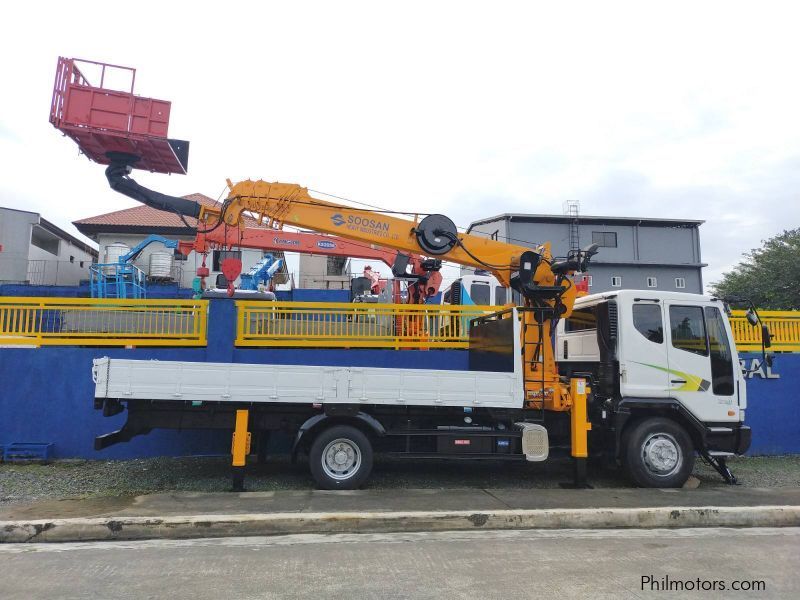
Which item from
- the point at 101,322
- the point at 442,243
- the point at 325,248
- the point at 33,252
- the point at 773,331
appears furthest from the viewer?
the point at 33,252

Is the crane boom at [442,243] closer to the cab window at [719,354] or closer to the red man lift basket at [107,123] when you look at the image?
the cab window at [719,354]

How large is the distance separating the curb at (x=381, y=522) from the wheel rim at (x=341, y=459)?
4.70ft

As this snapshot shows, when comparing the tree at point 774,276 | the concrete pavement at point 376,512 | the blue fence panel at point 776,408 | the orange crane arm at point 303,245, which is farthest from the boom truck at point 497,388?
the tree at point 774,276

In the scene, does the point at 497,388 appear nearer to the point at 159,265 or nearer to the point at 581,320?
the point at 581,320

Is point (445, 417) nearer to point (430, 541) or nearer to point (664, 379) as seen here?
point (430, 541)

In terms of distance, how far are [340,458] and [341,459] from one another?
0.7 inches

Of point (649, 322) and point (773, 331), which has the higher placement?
point (773, 331)

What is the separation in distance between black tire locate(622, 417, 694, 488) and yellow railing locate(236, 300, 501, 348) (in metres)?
3.39

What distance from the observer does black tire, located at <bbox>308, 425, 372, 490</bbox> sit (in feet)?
24.1

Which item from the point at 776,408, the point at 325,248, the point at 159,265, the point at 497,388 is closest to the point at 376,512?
the point at 497,388

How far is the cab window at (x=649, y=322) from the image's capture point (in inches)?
318

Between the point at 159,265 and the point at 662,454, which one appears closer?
the point at 662,454

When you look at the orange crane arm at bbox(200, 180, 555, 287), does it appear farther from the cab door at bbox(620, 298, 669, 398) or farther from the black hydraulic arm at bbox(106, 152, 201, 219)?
the cab door at bbox(620, 298, 669, 398)

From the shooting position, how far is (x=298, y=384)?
290 inches
